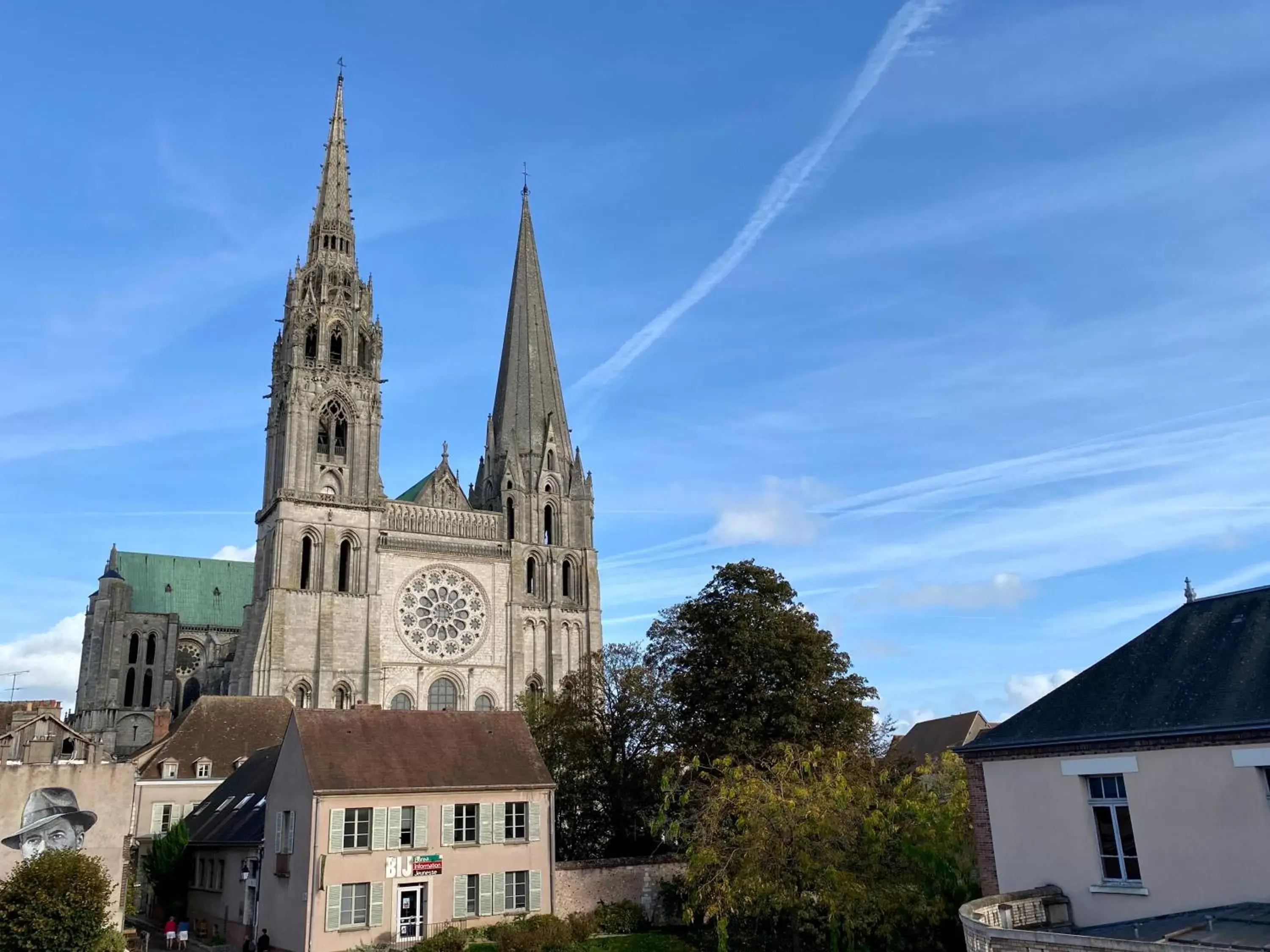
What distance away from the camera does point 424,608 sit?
2367 inches

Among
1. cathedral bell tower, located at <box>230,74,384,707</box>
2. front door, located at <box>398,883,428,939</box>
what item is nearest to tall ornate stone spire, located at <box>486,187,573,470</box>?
cathedral bell tower, located at <box>230,74,384,707</box>

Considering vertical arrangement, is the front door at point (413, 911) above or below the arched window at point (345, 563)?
below

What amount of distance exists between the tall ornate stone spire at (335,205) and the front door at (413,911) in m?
48.2

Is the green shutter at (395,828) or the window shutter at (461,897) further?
the window shutter at (461,897)

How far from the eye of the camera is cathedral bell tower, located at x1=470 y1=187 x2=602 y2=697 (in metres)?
63.0

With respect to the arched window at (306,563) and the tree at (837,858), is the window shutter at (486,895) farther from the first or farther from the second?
the arched window at (306,563)

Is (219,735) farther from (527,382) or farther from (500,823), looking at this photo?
(527,382)

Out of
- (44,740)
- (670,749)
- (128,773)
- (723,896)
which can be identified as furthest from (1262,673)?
(44,740)

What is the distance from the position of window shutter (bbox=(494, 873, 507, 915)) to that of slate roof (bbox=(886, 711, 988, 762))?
3238 centimetres

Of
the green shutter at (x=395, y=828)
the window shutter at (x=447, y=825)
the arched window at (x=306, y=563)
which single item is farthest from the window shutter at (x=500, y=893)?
the arched window at (x=306, y=563)

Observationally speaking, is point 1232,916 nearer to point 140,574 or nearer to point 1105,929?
point 1105,929

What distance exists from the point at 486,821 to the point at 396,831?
2749 millimetres

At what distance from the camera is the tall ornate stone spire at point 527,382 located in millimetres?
68562

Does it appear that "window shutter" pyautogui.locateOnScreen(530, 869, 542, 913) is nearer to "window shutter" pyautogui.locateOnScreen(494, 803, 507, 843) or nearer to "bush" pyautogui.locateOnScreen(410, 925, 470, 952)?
"window shutter" pyautogui.locateOnScreen(494, 803, 507, 843)
